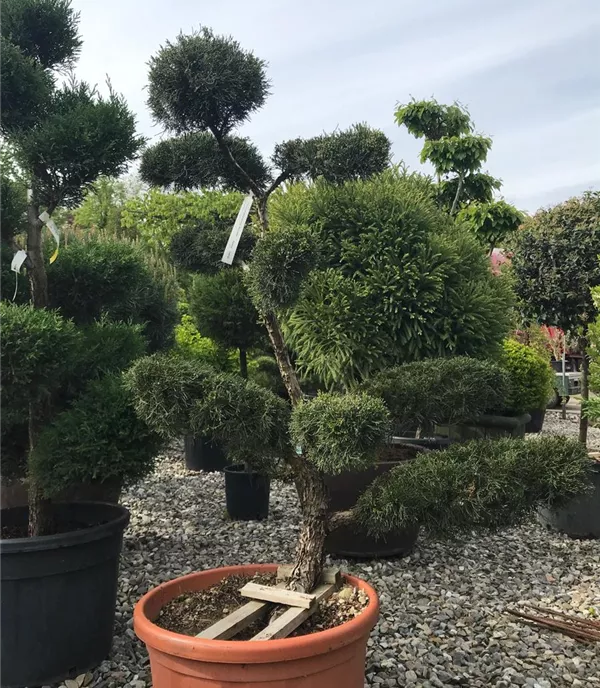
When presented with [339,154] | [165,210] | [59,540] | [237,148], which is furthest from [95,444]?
[165,210]

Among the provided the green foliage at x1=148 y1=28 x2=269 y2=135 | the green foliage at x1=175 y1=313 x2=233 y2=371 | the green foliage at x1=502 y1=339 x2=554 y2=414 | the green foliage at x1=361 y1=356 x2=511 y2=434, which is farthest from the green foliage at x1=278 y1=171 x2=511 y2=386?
the green foliage at x1=175 y1=313 x2=233 y2=371

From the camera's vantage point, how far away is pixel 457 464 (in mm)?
1857

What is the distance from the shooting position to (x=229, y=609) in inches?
75.0

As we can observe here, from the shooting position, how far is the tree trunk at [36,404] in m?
2.40

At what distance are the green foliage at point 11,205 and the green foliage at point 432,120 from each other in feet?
22.5

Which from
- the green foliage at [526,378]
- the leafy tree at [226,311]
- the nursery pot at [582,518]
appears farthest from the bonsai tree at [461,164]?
the nursery pot at [582,518]

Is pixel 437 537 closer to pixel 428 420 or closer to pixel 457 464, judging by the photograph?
pixel 457 464

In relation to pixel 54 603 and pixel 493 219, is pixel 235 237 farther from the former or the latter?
pixel 493 219

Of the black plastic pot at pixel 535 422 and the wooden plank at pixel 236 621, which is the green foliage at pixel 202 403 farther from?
the black plastic pot at pixel 535 422

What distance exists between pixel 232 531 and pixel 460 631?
168cm

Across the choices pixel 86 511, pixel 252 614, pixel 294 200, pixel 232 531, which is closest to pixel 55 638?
pixel 86 511

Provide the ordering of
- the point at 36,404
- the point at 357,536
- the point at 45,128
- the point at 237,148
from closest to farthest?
the point at 45,128 < the point at 36,404 < the point at 237,148 < the point at 357,536

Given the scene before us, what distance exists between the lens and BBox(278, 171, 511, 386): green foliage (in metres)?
3.88

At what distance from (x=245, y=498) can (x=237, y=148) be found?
7.57 feet
